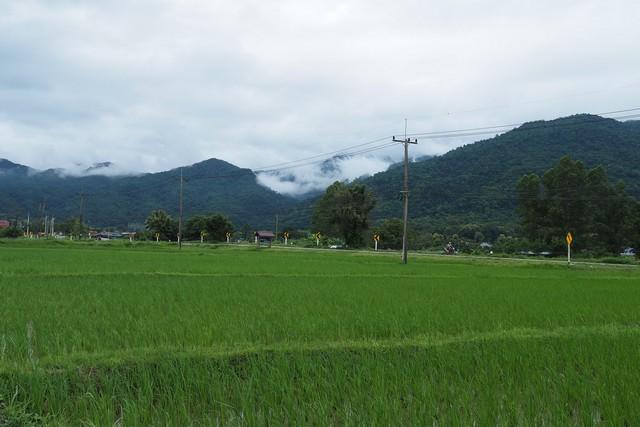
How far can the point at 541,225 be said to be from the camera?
4472 centimetres

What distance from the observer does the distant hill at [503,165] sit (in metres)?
56.7

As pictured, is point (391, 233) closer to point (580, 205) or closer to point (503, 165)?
point (503, 165)

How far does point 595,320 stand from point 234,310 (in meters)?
5.87

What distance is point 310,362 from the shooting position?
16.5 ft

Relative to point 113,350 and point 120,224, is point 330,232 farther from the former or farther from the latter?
point 113,350

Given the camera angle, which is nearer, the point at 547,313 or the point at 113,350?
the point at 113,350

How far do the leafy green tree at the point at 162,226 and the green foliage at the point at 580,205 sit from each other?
47294mm

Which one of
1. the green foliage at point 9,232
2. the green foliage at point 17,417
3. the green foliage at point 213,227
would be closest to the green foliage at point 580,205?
the green foliage at point 213,227

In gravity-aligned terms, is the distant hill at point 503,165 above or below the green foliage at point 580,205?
above

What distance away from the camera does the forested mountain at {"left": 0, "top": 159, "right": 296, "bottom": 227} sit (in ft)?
308

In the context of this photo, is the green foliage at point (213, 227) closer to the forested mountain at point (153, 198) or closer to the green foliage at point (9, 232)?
the forested mountain at point (153, 198)

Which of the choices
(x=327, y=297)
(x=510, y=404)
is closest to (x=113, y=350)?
(x=510, y=404)

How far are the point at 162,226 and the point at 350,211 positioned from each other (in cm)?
2831

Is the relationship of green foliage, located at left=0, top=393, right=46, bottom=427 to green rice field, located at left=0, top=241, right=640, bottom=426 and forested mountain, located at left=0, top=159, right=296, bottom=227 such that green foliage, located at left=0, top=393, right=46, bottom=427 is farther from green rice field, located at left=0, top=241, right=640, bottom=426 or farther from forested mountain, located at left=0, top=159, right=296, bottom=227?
forested mountain, located at left=0, top=159, right=296, bottom=227
